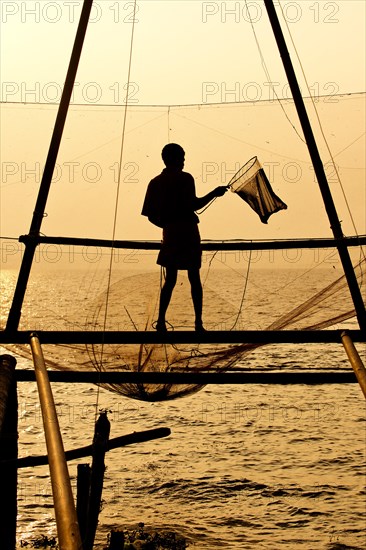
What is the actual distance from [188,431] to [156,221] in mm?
11023

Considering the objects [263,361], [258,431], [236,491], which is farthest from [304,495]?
[263,361]

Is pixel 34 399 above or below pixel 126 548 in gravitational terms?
above

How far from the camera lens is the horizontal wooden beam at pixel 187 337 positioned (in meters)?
5.93

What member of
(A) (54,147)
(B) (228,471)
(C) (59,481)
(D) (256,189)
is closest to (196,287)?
(D) (256,189)

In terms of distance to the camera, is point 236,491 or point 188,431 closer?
point 236,491

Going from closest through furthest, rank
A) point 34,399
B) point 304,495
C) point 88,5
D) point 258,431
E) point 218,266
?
point 88,5, point 218,266, point 304,495, point 258,431, point 34,399

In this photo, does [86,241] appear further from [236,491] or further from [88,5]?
[236,491]

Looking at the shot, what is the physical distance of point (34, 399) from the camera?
68.4ft

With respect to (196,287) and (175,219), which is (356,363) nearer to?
(196,287)

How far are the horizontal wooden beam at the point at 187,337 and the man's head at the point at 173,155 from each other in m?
1.34

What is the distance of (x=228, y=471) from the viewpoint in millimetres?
13570

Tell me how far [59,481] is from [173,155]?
151 inches

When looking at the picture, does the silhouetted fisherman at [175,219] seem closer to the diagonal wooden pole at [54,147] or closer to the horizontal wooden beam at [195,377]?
the horizontal wooden beam at [195,377]

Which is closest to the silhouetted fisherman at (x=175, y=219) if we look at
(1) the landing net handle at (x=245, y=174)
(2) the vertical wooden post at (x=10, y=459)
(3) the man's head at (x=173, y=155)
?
(3) the man's head at (x=173, y=155)
